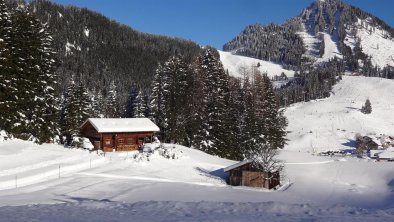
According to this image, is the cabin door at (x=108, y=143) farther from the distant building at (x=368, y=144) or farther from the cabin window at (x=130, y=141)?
the distant building at (x=368, y=144)

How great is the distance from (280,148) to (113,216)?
52229 mm

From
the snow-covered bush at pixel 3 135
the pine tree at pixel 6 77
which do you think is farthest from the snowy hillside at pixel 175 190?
the pine tree at pixel 6 77

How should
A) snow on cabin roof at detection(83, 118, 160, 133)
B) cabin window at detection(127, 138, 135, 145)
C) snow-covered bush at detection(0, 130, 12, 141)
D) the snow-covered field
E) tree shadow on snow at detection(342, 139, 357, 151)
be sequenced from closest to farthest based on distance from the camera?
1. the snow-covered field
2. snow-covered bush at detection(0, 130, 12, 141)
3. snow on cabin roof at detection(83, 118, 160, 133)
4. cabin window at detection(127, 138, 135, 145)
5. tree shadow on snow at detection(342, 139, 357, 151)

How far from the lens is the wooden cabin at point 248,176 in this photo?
41688mm

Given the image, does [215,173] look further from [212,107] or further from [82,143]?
[82,143]

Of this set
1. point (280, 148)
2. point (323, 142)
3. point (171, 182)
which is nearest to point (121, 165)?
point (171, 182)

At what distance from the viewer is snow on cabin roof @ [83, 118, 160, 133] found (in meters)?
51.6

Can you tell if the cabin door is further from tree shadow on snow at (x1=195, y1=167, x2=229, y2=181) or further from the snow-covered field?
tree shadow on snow at (x1=195, y1=167, x2=229, y2=181)

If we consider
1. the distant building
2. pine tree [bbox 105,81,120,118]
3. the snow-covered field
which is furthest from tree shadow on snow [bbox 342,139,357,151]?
pine tree [bbox 105,81,120,118]

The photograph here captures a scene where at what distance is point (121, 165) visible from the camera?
40.7 meters

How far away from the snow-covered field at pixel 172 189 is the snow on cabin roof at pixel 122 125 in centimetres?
525

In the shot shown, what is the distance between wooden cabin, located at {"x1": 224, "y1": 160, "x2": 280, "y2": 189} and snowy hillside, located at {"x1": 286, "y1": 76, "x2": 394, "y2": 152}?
6366 centimetres

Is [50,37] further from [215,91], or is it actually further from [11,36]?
[215,91]

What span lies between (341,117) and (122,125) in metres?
98.1
